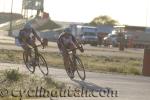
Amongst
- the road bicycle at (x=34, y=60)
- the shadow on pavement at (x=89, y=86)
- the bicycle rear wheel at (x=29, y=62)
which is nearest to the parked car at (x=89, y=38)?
the bicycle rear wheel at (x=29, y=62)

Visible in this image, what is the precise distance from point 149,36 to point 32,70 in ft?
166

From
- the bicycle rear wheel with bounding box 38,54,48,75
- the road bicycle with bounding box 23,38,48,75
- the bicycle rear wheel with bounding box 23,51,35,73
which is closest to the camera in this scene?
the bicycle rear wheel with bounding box 38,54,48,75

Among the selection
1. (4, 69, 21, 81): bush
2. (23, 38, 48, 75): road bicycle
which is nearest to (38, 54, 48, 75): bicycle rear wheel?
(23, 38, 48, 75): road bicycle

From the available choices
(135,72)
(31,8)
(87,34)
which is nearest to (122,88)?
(135,72)

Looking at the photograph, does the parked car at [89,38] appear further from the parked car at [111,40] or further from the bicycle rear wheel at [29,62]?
the bicycle rear wheel at [29,62]

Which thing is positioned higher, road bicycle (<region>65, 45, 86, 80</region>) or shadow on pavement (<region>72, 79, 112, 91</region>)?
road bicycle (<region>65, 45, 86, 80</region>)

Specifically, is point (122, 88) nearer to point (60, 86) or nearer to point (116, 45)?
point (60, 86)

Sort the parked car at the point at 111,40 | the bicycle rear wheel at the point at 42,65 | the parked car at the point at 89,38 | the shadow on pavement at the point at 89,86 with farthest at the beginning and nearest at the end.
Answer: the parked car at the point at 89,38 < the parked car at the point at 111,40 < the bicycle rear wheel at the point at 42,65 < the shadow on pavement at the point at 89,86

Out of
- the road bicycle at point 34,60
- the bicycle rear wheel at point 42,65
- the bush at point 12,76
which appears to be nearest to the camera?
the bush at point 12,76

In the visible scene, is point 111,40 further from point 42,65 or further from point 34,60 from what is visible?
point 42,65

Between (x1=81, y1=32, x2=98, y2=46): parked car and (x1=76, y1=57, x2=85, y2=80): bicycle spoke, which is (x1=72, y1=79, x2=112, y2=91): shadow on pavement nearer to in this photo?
(x1=76, y1=57, x2=85, y2=80): bicycle spoke

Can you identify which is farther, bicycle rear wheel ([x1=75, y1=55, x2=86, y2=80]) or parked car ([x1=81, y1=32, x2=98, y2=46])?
parked car ([x1=81, y1=32, x2=98, y2=46])

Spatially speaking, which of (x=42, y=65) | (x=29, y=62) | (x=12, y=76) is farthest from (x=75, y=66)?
(x=12, y=76)

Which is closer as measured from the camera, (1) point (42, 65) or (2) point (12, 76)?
(2) point (12, 76)
